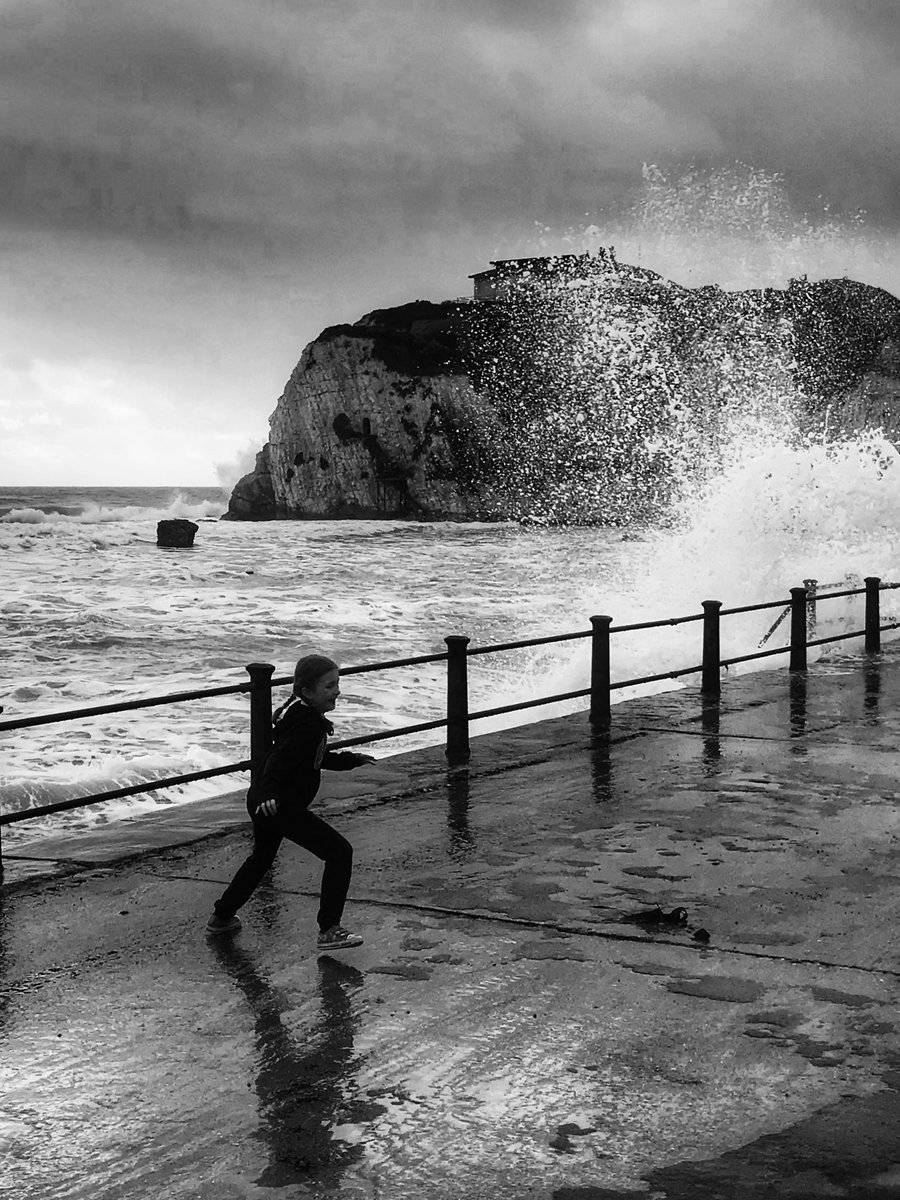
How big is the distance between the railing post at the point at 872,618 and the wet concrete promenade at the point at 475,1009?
28.1 ft

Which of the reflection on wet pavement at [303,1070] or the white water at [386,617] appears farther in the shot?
the white water at [386,617]

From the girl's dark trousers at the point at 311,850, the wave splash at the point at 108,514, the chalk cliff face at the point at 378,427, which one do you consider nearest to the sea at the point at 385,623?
the girl's dark trousers at the point at 311,850

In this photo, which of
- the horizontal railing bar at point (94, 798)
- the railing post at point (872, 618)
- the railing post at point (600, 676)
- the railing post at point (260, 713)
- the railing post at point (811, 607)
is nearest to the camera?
the horizontal railing bar at point (94, 798)

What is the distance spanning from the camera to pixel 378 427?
139250 mm

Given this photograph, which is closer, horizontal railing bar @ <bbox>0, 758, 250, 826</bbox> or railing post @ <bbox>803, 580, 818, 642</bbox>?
horizontal railing bar @ <bbox>0, 758, 250, 826</bbox>

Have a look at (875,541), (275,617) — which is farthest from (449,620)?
(875,541)

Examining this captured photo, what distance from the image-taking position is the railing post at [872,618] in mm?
16828

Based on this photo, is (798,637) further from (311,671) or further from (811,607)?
(311,671)

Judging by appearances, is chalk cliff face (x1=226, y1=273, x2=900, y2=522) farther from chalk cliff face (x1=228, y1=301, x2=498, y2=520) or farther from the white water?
the white water

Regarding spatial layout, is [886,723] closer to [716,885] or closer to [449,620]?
[716,885]

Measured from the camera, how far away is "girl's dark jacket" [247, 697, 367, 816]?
553 centimetres

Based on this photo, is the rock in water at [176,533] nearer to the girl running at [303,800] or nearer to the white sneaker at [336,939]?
the girl running at [303,800]

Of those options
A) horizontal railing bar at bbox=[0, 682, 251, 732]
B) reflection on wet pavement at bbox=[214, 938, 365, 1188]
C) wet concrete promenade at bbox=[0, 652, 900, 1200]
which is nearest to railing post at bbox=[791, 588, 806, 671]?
wet concrete promenade at bbox=[0, 652, 900, 1200]

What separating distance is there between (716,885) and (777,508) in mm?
23108
